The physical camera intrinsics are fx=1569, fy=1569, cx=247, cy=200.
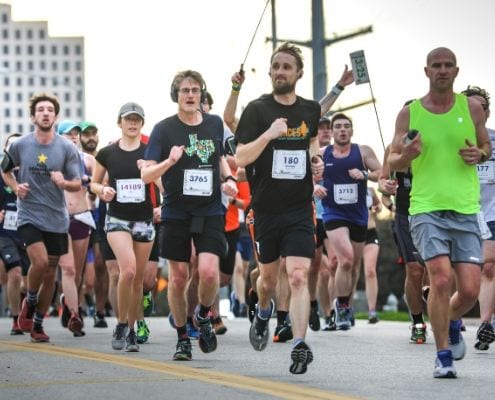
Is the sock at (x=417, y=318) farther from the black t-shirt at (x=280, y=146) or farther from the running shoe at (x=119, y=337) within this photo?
the black t-shirt at (x=280, y=146)

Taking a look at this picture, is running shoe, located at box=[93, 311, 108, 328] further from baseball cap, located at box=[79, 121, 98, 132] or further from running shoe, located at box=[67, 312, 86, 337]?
running shoe, located at box=[67, 312, 86, 337]

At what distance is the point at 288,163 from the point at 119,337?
120 inches

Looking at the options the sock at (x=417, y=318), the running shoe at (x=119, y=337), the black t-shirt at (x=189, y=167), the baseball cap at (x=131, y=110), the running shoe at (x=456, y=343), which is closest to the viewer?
the running shoe at (x=456, y=343)

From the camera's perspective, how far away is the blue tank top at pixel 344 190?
17172 mm

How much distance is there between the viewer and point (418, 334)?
47.4ft

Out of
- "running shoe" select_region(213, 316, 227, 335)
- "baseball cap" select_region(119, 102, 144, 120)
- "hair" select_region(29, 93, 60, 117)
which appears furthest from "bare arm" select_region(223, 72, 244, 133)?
"running shoe" select_region(213, 316, 227, 335)

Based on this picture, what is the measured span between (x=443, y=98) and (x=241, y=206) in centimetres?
829

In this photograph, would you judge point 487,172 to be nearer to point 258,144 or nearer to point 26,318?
point 258,144

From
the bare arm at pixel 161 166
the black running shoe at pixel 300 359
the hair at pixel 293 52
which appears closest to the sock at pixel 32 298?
the bare arm at pixel 161 166

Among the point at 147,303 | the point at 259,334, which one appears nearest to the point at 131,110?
the point at 147,303

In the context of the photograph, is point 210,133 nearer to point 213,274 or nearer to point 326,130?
point 213,274

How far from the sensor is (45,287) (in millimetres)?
15422

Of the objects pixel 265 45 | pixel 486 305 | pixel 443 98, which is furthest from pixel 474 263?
pixel 265 45

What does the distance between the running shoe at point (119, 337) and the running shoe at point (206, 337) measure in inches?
58.1
